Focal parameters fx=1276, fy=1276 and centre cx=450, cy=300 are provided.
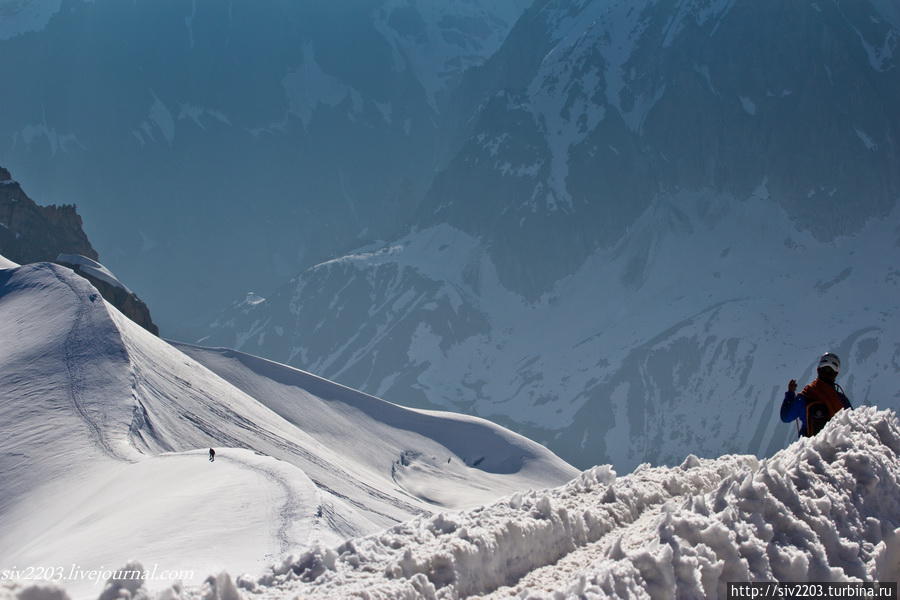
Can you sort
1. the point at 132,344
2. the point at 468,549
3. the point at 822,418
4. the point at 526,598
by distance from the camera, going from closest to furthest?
the point at 526,598, the point at 468,549, the point at 822,418, the point at 132,344

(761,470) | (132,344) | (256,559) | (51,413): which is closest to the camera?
(761,470)

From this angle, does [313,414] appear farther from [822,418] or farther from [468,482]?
[822,418]

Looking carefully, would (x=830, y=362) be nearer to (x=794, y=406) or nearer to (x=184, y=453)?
(x=794, y=406)

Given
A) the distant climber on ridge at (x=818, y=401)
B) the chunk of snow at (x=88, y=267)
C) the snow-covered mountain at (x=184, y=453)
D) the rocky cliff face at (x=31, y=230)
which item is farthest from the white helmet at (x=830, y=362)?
the rocky cliff face at (x=31, y=230)

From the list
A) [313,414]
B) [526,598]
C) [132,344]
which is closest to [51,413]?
[132,344]

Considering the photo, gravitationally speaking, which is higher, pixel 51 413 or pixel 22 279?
pixel 22 279

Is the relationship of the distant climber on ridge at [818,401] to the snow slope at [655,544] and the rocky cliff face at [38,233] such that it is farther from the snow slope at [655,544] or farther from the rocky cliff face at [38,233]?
the rocky cliff face at [38,233]

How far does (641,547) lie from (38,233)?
4440 inches

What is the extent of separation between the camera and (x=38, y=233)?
11575 cm

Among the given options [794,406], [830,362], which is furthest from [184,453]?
[830,362]

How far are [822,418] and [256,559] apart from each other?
1301cm

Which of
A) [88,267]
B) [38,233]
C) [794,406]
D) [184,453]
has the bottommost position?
[794,406]

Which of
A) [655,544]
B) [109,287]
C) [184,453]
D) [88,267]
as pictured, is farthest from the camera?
[88,267]

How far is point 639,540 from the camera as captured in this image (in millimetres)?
11188
